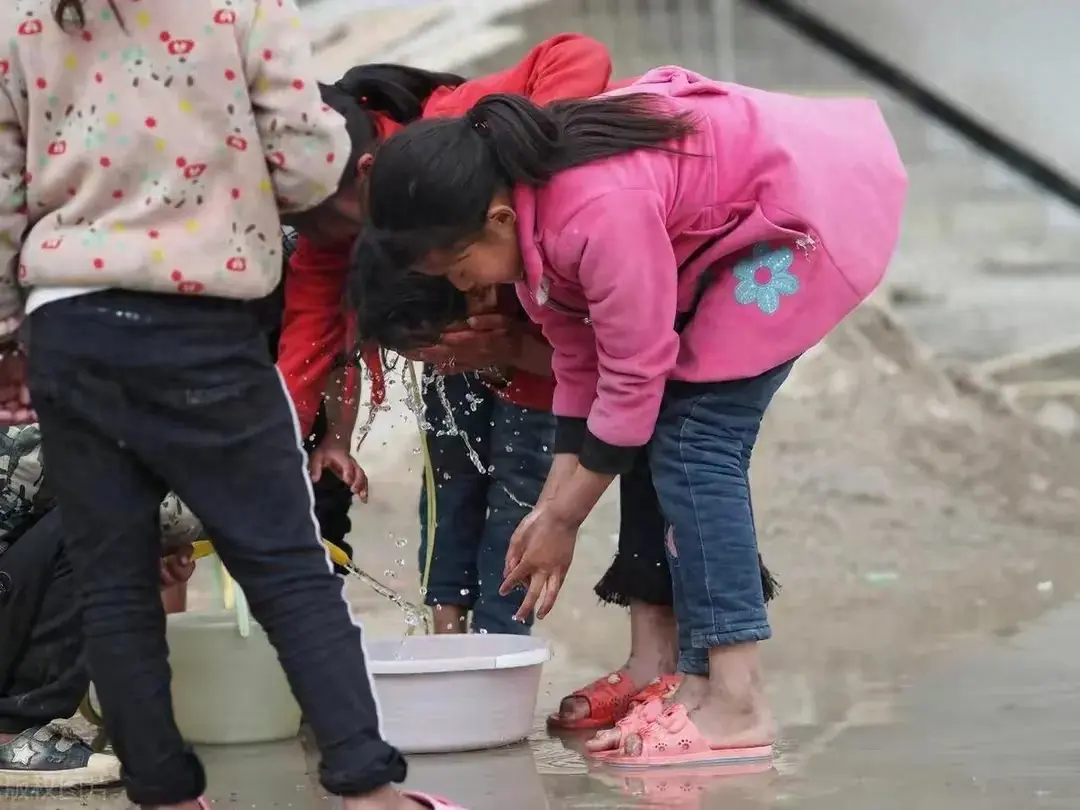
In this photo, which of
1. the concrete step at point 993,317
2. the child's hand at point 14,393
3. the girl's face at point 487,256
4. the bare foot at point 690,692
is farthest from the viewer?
the concrete step at point 993,317

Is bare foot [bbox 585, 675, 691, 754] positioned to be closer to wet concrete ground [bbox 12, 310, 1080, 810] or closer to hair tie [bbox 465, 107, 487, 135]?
wet concrete ground [bbox 12, 310, 1080, 810]

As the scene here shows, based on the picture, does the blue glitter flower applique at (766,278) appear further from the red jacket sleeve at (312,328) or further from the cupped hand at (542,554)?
the red jacket sleeve at (312,328)

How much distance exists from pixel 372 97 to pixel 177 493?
94 cm

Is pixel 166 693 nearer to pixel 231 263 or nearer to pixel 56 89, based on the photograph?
pixel 231 263

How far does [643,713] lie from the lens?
219 cm

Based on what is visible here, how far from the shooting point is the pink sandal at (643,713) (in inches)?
85.1

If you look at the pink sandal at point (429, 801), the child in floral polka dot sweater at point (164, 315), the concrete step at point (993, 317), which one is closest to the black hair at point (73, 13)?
the child in floral polka dot sweater at point (164, 315)

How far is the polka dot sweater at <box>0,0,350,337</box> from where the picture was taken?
5.23 feet

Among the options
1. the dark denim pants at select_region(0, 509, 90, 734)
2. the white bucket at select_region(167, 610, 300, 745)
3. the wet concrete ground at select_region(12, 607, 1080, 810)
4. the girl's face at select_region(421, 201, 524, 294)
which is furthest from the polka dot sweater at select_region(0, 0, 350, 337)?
the white bucket at select_region(167, 610, 300, 745)

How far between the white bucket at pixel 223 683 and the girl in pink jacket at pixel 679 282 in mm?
444

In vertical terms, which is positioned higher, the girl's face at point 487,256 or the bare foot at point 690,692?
the girl's face at point 487,256

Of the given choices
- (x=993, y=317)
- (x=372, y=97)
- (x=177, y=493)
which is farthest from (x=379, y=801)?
(x=993, y=317)

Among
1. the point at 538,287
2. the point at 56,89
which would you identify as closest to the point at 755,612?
the point at 538,287

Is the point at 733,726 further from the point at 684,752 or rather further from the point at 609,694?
the point at 609,694
